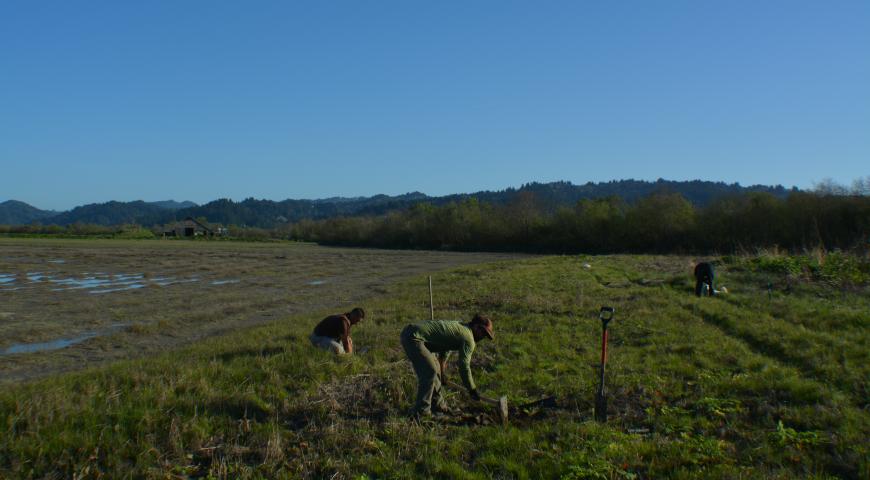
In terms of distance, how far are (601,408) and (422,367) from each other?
2.37 metres

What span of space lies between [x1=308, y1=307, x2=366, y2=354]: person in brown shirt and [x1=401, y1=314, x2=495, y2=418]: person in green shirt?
304 centimetres

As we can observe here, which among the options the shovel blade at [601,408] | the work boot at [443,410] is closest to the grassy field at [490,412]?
the shovel blade at [601,408]

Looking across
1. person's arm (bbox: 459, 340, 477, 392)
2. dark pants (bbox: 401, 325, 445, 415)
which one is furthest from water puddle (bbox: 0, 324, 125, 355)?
person's arm (bbox: 459, 340, 477, 392)

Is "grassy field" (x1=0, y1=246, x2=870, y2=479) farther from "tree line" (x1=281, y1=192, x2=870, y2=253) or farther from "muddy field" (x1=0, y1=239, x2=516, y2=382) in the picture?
"tree line" (x1=281, y1=192, x2=870, y2=253)

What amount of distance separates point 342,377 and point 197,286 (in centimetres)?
2299

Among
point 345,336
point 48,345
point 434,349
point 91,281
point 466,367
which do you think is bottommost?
point 91,281

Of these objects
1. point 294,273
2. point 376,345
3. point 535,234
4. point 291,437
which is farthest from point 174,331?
Answer: point 535,234

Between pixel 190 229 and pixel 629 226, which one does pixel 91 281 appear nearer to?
pixel 629 226

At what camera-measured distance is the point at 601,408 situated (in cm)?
699

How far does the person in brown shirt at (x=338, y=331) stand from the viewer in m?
10.2

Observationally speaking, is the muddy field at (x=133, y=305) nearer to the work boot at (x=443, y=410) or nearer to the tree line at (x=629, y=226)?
the work boot at (x=443, y=410)

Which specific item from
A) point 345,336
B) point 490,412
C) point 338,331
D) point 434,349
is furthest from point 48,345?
point 490,412

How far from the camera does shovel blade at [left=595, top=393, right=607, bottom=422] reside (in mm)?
6930

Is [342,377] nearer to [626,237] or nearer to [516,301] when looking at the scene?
[516,301]
